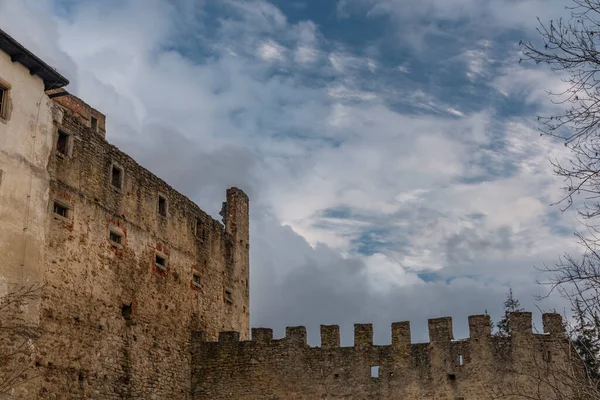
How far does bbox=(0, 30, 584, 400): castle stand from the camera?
61.6ft

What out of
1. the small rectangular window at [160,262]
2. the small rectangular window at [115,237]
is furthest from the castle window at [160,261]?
the small rectangular window at [115,237]

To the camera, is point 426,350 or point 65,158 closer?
point 65,158

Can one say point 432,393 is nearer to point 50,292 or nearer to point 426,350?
point 426,350

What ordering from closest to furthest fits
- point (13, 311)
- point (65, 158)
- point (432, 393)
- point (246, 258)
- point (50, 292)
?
point (13, 311), point (50, 292), point (65, 158), point (432, 393), point (246, 258)

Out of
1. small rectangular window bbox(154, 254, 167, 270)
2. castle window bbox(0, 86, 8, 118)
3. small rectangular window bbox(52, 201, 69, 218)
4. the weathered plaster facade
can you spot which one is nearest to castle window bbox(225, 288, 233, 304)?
the weathered plaster facade

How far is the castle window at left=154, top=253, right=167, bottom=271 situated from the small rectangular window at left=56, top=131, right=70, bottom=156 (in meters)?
5.12

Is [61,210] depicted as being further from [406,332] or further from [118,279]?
[406,332]

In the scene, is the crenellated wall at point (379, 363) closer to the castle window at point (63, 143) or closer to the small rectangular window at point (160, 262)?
the small rectangular window at point (160, 262)

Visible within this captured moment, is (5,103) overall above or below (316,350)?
above

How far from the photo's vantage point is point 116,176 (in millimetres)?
23172

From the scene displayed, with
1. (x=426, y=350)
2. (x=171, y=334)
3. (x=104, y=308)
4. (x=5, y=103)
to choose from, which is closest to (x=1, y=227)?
(x=5, y=103)

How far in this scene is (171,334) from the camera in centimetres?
2469

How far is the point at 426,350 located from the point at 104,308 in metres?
10.2

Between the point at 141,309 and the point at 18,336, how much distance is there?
564 cm
